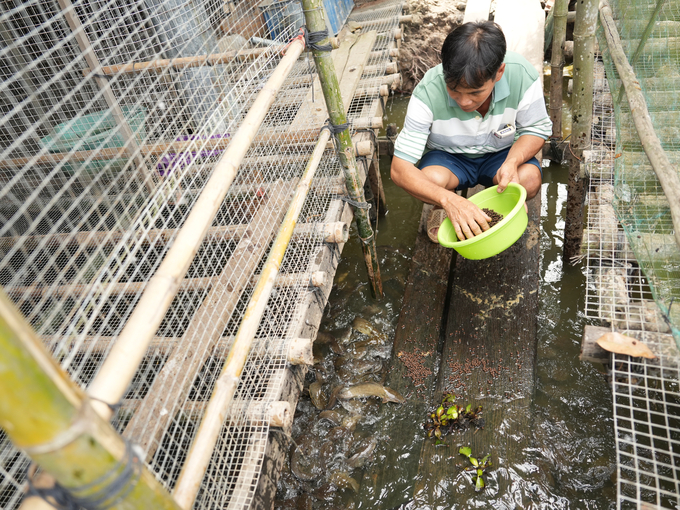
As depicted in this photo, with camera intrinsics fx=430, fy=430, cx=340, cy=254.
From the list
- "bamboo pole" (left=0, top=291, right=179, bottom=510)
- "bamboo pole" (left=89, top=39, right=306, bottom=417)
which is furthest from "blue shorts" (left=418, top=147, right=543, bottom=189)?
"bamboo pole" (left=0, top=291, right=179, bottom=510)

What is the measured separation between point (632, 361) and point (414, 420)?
1441 mm

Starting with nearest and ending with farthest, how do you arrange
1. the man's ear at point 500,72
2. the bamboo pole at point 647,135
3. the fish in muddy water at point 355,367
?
the bamboo pole at point 647,135 → the man's ear at point 500,72 → the fish in muddy water at point 355,367

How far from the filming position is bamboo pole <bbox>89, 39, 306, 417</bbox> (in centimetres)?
108

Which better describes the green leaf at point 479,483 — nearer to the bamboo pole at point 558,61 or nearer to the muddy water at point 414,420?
the muddy water at point 414,420

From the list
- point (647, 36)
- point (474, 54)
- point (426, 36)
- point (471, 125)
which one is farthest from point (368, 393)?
point (426, 36)

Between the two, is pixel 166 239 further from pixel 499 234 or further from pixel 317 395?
pixel 499 234

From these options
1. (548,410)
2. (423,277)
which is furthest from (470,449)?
(423,277)

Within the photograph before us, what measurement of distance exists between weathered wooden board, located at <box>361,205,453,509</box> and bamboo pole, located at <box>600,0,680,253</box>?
1.74m

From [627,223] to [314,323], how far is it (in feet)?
6.83

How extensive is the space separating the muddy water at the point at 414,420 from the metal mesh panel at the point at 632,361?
0.20 m

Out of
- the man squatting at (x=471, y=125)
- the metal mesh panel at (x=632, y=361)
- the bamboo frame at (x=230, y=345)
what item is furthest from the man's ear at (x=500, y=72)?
the bamboo frame at (x=230, y=345)

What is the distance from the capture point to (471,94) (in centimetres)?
289

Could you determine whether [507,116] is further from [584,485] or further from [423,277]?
[584,485]

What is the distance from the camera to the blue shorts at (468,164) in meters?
3.60
